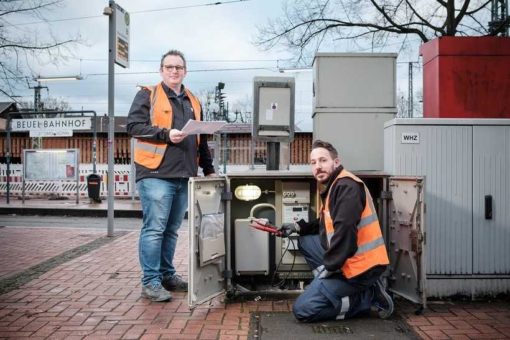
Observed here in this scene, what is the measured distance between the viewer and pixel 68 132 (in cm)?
1575

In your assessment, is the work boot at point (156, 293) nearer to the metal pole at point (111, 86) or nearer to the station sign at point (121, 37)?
the metal pole at point (111, 86)

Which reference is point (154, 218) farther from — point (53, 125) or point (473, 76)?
point (53, 125)

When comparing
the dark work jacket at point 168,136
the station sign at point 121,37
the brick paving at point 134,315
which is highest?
the station sign at point 121,37

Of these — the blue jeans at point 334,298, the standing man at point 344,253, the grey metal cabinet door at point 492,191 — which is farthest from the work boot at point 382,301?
the grey metal cabinet door at point 492,191

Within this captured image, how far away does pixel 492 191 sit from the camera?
185 inches

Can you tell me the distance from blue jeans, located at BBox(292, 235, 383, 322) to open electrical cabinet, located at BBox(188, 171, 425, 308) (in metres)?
0.51

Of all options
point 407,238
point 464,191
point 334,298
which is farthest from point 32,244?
point 464,191

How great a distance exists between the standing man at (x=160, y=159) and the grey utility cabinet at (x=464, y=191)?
6.74 ft

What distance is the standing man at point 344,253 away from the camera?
3795mm

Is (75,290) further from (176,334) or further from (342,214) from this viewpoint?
(342,214)

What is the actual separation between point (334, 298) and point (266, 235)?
1.08 m

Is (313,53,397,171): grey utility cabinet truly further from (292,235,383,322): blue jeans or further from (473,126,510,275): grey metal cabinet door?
(292,235,383,322): blue jeans

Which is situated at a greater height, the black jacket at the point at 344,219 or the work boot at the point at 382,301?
the black jacket at the point at 344,219

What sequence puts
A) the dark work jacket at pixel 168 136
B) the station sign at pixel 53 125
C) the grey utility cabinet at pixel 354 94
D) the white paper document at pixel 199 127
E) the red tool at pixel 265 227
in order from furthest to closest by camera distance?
the station sign at pixel 53 125 → the grey utility cabinet at pixel 354 94 → the dark work jacket at pixel 168 136 → the red tool at pixel 265 227 → the white paper document at pixel 199 127
